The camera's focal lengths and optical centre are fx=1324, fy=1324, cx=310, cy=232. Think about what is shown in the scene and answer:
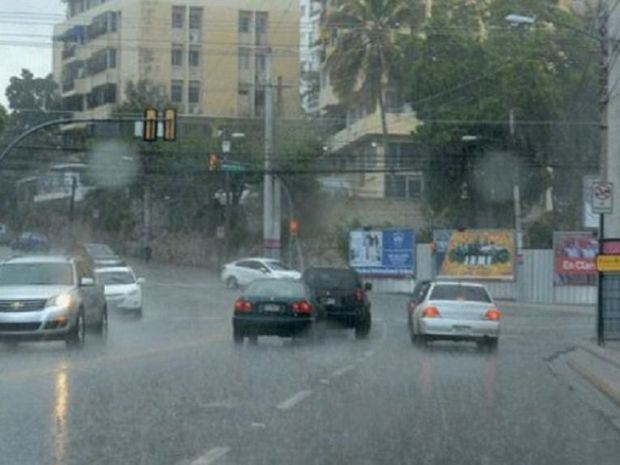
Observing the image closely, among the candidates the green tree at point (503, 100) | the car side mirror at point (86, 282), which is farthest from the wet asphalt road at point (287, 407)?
the green tree at point (503, 100)

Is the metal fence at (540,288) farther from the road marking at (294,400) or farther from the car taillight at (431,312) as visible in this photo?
the road marking at (294,400)

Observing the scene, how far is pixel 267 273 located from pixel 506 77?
14.2m

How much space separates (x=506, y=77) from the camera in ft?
198

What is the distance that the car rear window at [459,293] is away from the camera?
96.4 feet

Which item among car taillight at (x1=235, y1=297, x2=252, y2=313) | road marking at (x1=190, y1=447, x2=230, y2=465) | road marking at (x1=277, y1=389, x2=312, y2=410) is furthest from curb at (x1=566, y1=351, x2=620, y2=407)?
road marking at (x1=190, y1=447, x2=230, y2=465)

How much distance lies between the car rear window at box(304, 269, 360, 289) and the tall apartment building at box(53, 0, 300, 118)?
5134 cm

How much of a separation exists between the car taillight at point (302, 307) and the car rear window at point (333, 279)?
18.1ft

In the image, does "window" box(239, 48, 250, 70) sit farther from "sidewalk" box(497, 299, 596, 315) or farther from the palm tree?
"sidewalk" box(497, 299, 596, 315)

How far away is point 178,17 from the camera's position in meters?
86.3

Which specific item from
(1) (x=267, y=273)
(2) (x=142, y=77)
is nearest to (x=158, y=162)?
(2) (x=142, y=77)

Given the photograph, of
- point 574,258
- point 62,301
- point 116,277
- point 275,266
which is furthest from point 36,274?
point 574,258

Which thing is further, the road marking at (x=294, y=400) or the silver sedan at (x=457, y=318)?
the silver sedan at (x=457, y=318)

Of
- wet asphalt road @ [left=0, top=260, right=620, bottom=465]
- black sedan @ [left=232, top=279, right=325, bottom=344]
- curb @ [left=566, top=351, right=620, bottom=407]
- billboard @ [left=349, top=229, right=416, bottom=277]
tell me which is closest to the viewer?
wet asphalt road @ [left=0, top=260, right=620, bottom=465]

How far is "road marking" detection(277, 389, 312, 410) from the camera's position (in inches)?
633
